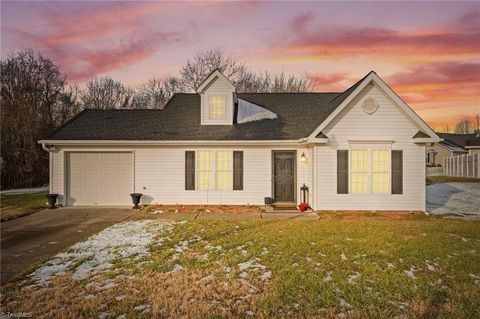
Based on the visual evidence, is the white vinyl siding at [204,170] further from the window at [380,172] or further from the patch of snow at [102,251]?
the window at [380,172]

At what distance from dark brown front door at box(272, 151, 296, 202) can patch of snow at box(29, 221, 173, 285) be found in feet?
18.1

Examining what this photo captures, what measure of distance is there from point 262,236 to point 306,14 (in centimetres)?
984

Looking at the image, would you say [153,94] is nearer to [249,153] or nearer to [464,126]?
[249,153]

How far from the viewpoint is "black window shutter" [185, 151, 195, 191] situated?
Result: 41.8 feet

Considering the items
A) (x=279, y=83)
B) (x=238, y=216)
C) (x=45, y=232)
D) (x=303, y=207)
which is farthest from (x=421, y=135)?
(x=279, y=83)

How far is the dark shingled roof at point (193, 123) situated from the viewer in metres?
12.8

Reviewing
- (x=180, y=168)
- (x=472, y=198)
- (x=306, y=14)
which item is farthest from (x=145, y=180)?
(x=472, y=198)

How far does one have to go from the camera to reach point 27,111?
80.9 ft

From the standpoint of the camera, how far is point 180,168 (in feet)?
42.0

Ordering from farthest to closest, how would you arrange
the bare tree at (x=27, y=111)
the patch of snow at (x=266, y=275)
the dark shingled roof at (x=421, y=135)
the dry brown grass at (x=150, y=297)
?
the bare tree at (x=27, y=111), the dark shingled roof at (x=421, y=135), the patch of snow at (x=266, y=275), the dry brown grass at (x=150, y=297)

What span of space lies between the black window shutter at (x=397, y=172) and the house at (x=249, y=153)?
42mm

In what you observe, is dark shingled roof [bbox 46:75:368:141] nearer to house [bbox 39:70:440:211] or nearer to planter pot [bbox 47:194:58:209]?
house [bbox 39:70:440:211]

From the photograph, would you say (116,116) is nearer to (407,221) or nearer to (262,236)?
(262,236)

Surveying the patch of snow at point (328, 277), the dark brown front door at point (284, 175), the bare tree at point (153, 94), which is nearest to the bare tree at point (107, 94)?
the bare tree at point (153, 94)
